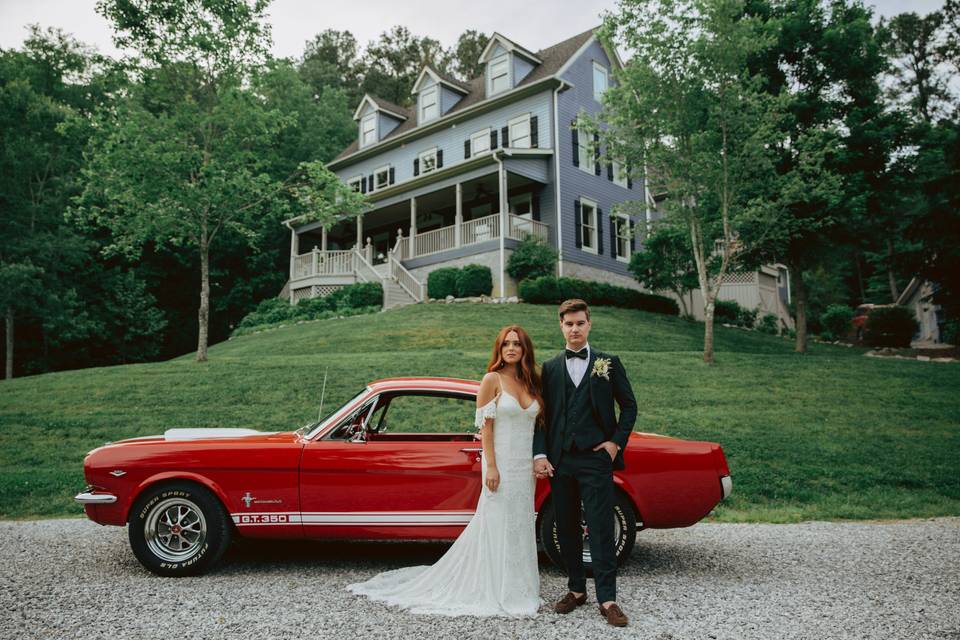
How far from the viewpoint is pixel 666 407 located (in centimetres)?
1116

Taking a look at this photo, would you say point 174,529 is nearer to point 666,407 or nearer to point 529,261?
point 666,407

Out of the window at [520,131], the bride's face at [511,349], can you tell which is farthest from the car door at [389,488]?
the window at [520,131]

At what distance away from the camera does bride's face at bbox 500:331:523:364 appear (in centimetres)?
411

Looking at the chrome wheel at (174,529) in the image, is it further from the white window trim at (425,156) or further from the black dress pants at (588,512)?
the white window trim at (425,156)

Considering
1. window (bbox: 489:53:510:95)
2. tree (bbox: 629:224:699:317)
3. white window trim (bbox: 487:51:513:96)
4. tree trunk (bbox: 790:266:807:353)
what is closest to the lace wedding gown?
tree trunk (bbox: 790:266:807:353)

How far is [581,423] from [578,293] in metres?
18.1

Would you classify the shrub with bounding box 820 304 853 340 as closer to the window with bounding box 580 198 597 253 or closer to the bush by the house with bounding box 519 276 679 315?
the bush by the house with bounding box 519 276 679 315

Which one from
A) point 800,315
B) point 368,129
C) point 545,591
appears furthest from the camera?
point 368,129

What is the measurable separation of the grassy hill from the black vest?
156 inches

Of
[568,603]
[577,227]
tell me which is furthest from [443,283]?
[568,603]

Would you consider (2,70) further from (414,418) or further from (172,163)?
Answer: (414,418)

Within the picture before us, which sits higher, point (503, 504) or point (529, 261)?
point (529, 261)

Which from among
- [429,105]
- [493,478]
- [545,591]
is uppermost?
[429,105]

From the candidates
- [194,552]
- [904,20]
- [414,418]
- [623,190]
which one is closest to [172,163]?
[414,418]
